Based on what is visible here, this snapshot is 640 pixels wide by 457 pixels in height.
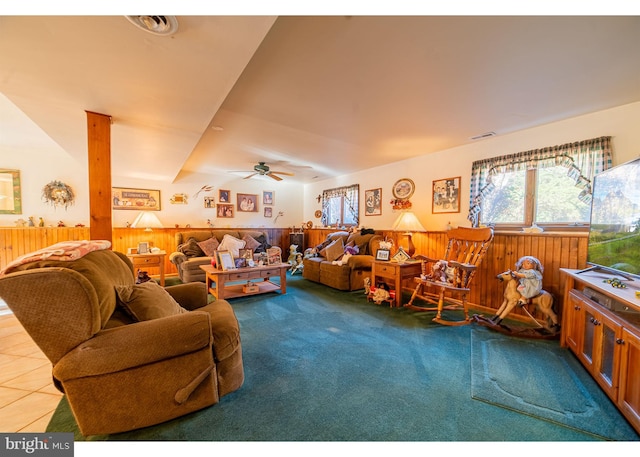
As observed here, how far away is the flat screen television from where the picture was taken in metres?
1.60

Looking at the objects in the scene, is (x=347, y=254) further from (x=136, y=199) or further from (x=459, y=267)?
(x=136, y=199)

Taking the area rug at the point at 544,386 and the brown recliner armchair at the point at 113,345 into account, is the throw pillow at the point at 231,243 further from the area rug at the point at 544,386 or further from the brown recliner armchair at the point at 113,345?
the area rug at the point at 544,386

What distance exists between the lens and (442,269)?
2988mm

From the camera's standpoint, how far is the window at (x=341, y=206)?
5285mm

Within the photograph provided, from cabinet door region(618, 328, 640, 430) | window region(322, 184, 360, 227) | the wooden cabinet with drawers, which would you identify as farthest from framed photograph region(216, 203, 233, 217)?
cabinet door region(618, 328, 640, 430)

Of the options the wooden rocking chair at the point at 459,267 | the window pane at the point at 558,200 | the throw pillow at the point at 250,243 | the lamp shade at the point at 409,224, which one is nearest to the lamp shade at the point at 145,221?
the throw pillow at the point at 250,243

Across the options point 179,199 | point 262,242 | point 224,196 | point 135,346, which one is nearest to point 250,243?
point 262,242

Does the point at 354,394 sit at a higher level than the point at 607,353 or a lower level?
lower

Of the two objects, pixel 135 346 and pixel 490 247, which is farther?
pixel 490 247

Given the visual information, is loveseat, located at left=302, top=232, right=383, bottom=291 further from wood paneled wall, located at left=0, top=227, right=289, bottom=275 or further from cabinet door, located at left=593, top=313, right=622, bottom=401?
wood paneled wall, located at left=0, top=227, right=289, bottom=275

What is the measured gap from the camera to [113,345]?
3.84 feet

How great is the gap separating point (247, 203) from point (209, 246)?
168cm

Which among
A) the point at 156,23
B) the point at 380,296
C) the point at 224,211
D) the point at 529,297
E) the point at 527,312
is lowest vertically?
the point at 380,296

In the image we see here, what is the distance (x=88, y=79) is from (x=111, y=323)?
1.66 meters
